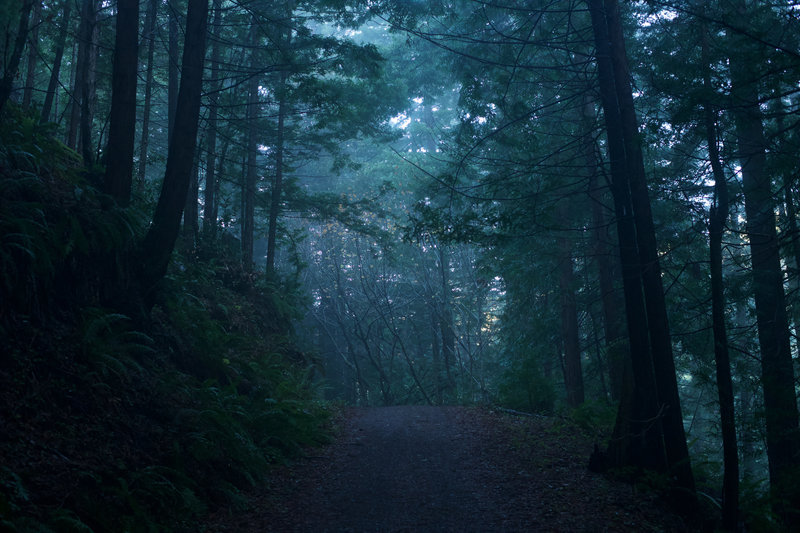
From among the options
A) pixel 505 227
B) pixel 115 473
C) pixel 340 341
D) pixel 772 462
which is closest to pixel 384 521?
pixel 115 473

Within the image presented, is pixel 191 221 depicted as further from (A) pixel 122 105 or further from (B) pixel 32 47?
(A) pixel 122 105

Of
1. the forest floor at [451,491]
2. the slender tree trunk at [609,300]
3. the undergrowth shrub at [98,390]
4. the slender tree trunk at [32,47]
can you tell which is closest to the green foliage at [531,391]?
the slender tree trunk at [609,300]

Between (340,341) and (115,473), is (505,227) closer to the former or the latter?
(115,473)

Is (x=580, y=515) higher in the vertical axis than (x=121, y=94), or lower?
lower

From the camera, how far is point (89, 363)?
629 cm

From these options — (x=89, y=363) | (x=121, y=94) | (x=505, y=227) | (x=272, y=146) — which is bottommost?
(x=89, y=363)

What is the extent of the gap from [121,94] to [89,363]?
4.08 m

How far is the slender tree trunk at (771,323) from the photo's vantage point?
274 inches

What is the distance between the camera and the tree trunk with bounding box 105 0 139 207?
8.15 metres

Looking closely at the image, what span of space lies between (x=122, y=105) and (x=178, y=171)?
1.18m

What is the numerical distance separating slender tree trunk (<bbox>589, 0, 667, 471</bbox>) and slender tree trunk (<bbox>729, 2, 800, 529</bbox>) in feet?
4.67

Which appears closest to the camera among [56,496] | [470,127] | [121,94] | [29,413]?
[56,496]

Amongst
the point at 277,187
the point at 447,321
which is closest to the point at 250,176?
the point at 277,187

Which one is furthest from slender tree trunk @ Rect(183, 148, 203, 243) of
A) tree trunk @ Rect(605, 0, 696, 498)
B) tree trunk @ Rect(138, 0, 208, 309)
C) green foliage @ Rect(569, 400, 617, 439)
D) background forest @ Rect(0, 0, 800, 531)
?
tree trunk @ Rect(605, 0, 696, 498)
